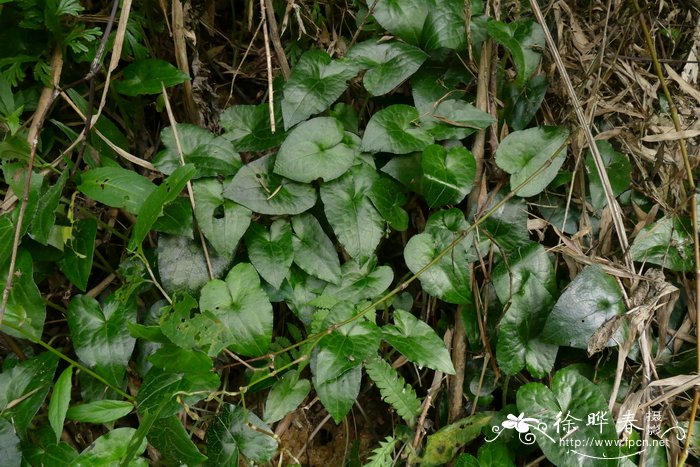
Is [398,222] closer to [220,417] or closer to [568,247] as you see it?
[568,247]

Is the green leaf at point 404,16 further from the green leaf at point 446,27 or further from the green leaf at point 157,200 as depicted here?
the green leaf at point 157,200

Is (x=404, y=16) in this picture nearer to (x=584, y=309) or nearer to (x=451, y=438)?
(x=584, y=309)

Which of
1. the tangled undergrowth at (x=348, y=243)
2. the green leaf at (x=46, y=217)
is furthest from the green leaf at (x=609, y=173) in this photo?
the green leaf at (x=46, y=217)

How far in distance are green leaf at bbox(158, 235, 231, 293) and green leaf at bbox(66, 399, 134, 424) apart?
8.8 inches

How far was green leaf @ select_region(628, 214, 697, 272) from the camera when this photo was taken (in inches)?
47.5

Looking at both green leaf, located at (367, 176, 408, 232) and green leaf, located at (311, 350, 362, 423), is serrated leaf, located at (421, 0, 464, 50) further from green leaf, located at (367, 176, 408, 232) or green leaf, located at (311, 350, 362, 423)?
green leaf, located at (311, 350, 362, 423)

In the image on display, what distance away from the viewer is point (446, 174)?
1.14 meters

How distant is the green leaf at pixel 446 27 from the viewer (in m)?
1.20

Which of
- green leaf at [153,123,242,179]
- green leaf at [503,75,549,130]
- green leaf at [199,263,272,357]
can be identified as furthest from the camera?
green leaf at [503,75,549,130]

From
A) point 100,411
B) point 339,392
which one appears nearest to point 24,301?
point 100,411

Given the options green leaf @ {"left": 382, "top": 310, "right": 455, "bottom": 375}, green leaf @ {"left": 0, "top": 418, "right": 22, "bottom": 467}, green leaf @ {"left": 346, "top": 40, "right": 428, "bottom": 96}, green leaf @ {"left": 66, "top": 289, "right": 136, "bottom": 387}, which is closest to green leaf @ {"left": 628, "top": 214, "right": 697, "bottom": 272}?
green leaf @ {"left": 382, "top": 310, "right": 455, "bottom": 375}

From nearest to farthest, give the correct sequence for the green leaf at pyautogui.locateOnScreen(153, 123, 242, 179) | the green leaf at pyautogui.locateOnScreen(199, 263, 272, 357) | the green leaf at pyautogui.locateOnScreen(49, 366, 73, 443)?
the green leaf at pyautogui.locateOnScreen(49, 366, 73, 443), the green leaf at pyautogui.locateOnScreen(199, 263, 272, 357), the green leaf at pyautogui.locateOnScreen(153, 123, 242, 179)

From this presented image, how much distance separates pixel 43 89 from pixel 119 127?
0.17 metres

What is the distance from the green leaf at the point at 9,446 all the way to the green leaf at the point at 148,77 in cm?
65
